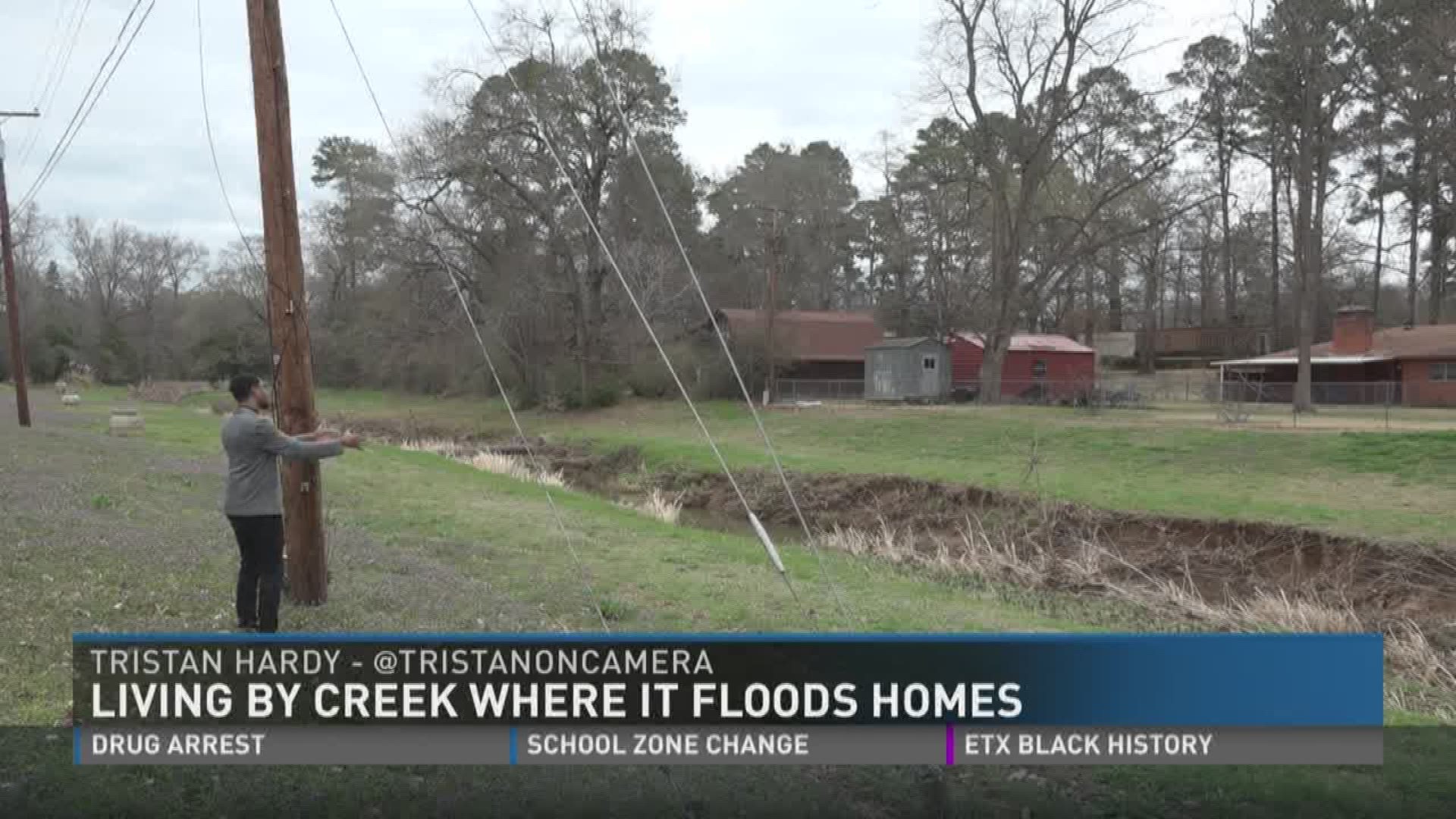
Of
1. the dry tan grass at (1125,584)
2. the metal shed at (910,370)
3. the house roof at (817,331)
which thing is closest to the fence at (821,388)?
the house roof at (817,331)

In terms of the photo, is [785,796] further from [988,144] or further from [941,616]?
[988,144]

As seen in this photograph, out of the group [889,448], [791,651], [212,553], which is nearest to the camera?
[791,651]

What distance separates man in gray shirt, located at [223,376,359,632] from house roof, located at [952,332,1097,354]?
49.4 meters

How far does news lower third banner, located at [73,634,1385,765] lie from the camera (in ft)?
16.4

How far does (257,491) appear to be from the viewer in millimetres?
7254

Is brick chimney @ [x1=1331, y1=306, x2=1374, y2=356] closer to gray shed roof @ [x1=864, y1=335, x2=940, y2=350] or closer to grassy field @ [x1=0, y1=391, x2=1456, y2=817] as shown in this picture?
gray shed roof @ [x1=864, y1=335, x2=940, y2=350]

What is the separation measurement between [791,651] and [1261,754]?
7.40ft

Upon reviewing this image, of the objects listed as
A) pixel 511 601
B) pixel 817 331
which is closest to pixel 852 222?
pixel 817 331

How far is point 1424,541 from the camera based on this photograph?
→ 16.8 metres

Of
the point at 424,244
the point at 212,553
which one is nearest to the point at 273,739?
the point at 212,553

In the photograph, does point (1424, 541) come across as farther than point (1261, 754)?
Yes

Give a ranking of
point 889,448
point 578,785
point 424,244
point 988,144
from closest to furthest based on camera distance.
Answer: point 578,785, point 889,448, point 988,144, point 424,244

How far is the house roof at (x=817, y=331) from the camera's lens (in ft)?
178

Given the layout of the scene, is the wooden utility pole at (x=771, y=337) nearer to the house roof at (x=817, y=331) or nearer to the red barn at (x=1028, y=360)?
the house roof at (x=817, y=331)
